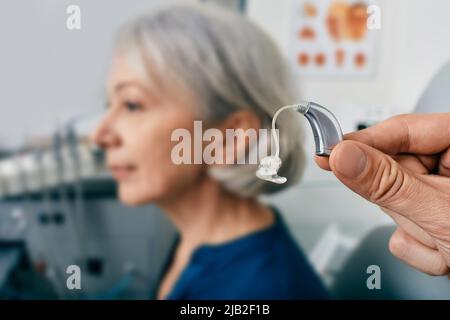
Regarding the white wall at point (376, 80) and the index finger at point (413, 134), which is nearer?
the index finger at point (413, 134)

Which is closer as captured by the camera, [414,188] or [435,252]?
[414,188]

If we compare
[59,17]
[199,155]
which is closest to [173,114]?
[199,155]

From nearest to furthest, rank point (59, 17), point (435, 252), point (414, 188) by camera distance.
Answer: point (414, 188) → point (435, 252) → point (59, 17)

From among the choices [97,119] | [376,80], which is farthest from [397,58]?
[97,119]

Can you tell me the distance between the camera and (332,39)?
814mm

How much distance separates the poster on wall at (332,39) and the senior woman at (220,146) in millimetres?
40

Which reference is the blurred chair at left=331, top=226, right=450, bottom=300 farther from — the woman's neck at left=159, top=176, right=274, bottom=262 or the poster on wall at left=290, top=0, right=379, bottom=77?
the poster on wall at left=290, top=0, right=379, bottom=77

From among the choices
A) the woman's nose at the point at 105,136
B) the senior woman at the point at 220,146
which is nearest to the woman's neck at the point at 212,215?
the senior woman at the point at 220,146

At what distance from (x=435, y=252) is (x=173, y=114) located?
40 cm

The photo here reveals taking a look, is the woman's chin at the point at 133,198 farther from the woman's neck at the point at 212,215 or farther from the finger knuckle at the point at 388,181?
the finger knuckle at the point at 388,181

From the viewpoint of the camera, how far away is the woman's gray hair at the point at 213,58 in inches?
31.4

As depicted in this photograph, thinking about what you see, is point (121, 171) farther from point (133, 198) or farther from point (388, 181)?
point (388, 181)

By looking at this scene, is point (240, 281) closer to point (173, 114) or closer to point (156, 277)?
point (156, 277)

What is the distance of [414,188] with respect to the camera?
540 mm
